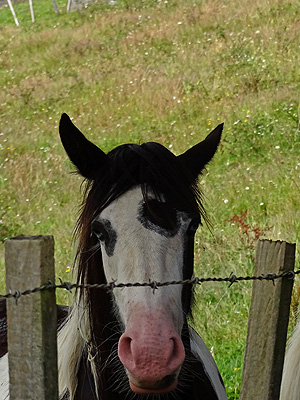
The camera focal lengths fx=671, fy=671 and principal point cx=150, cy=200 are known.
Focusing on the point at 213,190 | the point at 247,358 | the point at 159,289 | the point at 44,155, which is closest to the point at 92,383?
the point at 159,289

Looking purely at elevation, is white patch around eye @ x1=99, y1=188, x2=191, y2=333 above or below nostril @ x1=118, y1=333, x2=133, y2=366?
above

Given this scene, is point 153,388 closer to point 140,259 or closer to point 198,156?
point 140,259

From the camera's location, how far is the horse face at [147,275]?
246cm

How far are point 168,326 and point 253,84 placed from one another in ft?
36.1

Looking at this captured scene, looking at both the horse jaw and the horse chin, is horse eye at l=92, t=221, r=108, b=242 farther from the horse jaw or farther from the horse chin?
the horse chin

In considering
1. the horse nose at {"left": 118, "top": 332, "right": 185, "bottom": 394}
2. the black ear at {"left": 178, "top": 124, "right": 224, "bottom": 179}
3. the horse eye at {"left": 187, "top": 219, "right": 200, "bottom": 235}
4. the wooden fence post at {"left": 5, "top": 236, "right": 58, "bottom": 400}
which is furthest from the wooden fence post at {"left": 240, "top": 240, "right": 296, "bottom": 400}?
the black ear at {"left": 178, "top": 124, "right": 224, "bottom": 179}

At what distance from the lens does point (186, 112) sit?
491 inches

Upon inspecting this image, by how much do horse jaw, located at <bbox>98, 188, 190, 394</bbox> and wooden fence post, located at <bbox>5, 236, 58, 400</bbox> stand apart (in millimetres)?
431

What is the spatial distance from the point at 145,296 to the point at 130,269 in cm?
17

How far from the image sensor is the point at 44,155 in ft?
39.3

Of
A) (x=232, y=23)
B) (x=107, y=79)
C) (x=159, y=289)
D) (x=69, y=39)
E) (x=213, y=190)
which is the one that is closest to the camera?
(x=159, y=289)

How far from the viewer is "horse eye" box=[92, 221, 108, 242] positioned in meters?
2.91

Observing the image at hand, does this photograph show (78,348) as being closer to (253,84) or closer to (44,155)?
(44,155)

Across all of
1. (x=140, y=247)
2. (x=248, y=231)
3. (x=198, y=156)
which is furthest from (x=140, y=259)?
(x=248, y=231)
